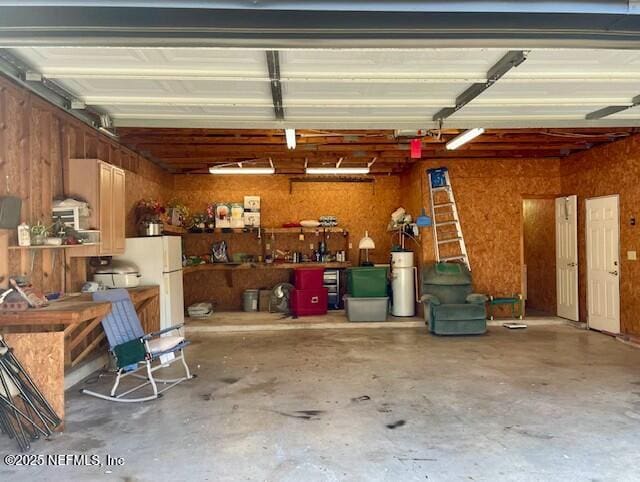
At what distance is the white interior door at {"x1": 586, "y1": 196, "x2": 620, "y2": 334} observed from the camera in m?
6.35

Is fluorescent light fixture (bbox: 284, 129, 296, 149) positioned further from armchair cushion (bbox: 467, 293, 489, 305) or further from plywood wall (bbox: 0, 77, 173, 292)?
armchair cushion (bbox: 467, 293, 489, 305)

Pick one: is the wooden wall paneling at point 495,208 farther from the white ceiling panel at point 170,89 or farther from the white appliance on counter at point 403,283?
the white ceiling panel at point 170,89

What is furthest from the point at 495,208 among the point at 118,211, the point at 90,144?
the point at 90,144

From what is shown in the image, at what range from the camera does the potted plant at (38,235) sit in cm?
386

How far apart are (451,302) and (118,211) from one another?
197 inches

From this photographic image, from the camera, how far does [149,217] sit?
645cm

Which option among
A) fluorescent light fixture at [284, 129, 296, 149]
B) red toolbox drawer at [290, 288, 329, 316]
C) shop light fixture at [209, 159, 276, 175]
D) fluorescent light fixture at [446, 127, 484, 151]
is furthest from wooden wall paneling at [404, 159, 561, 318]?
fluorescent light fixture at [284, 129, 296, 149]

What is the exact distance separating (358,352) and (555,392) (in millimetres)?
2265

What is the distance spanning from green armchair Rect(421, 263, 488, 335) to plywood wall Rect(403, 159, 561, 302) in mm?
630

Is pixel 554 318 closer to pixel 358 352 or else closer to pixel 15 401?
pixel 358 352

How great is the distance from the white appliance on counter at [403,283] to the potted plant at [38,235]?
5.45 m

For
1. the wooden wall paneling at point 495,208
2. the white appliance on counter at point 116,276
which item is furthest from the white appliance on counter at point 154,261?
the wooden wall paneling at point 495,208

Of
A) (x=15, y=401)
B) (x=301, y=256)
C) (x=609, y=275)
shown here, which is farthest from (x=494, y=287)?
(x=15, y=401)

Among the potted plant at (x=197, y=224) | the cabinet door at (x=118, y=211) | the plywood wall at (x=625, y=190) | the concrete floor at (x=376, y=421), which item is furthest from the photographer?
the potted plant at (x=197, y=224)
